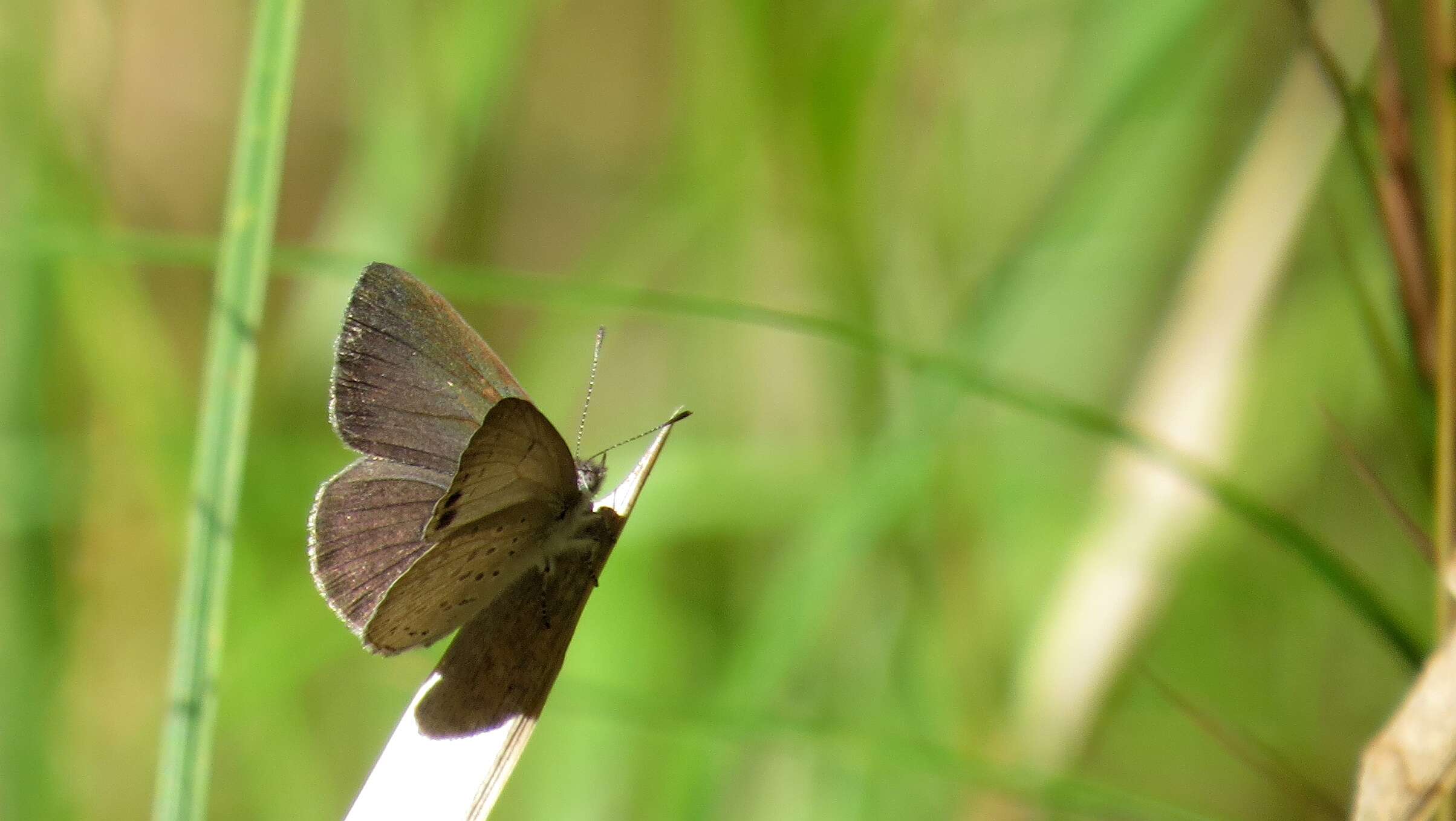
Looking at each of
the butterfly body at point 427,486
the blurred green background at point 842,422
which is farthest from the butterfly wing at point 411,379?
the blurred green background at point 842,422

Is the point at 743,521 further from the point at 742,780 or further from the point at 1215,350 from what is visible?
the point at 1215,350

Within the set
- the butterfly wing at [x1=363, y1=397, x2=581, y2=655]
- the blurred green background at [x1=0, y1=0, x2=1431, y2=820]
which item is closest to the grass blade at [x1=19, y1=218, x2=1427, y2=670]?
the blurred green background at [x1=0, y1=0, x2=1431, y2=820]

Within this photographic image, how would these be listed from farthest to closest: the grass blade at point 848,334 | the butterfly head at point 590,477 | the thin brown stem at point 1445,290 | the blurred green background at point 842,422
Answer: the blurred green background at point 842,422
the butterfly head at point 590,477
the grass blade at point 848,334
the thin brown stem at point 1445,290

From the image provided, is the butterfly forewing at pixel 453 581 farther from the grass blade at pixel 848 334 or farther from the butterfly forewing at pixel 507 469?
the grass blade at pixel 848 334

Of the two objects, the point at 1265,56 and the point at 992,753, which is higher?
the point at 1265,56

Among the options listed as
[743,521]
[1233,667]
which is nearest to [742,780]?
[743,521]

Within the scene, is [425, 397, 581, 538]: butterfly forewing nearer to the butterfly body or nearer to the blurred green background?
the butterfly body
